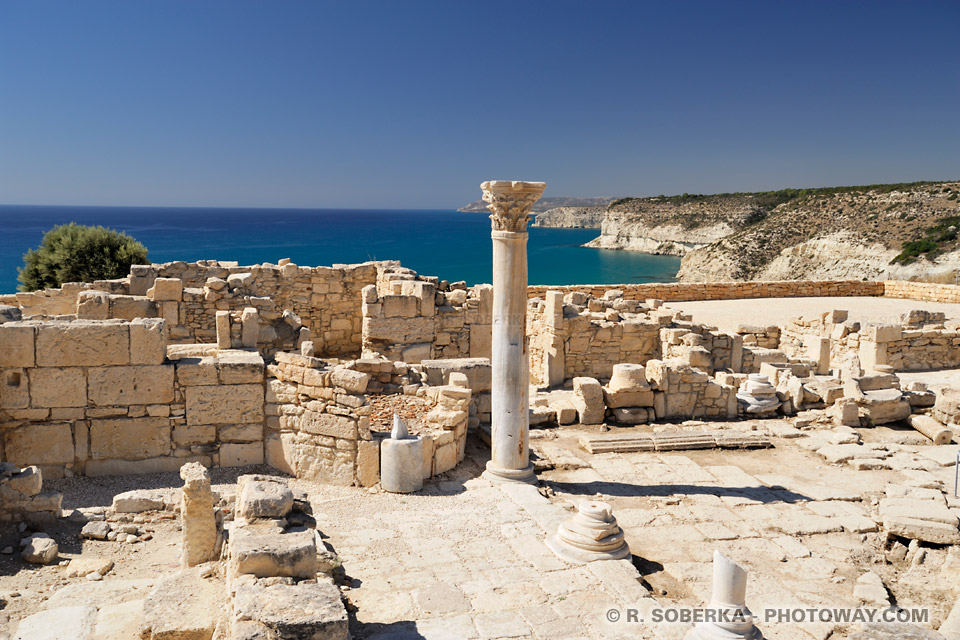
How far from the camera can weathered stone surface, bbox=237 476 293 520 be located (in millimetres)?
5398

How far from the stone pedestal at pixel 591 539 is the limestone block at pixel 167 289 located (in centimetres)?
1005

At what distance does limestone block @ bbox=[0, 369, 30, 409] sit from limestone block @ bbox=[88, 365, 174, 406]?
0.64 m

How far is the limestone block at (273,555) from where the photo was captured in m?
4.70

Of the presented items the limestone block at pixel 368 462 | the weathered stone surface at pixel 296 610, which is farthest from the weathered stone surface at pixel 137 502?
the weathered stone surface at pixel 296 610

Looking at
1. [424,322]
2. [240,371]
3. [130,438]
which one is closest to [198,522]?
[240,371]

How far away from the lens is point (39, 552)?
612cm

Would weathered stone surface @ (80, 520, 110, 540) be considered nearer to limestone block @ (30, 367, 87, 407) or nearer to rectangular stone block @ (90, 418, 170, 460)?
rectangular stone block @ (90, 418, 170, 460)

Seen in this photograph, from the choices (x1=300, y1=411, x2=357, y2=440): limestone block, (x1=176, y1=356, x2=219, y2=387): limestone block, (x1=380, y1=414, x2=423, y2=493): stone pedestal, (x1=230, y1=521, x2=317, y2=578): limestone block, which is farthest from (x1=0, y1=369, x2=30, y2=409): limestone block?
(x1=230, y1=521, x2=317, y2=578): limestone block

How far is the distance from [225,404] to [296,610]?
4953mm

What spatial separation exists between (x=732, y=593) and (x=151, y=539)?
5.16m

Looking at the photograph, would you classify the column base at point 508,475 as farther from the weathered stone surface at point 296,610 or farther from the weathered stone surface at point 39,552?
the weathered stone surface at point 39,552

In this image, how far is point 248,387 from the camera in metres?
8.68

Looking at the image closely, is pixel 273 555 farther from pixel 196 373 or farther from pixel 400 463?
pixel 196 373

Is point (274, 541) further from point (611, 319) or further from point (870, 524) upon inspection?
point (611, 319)
